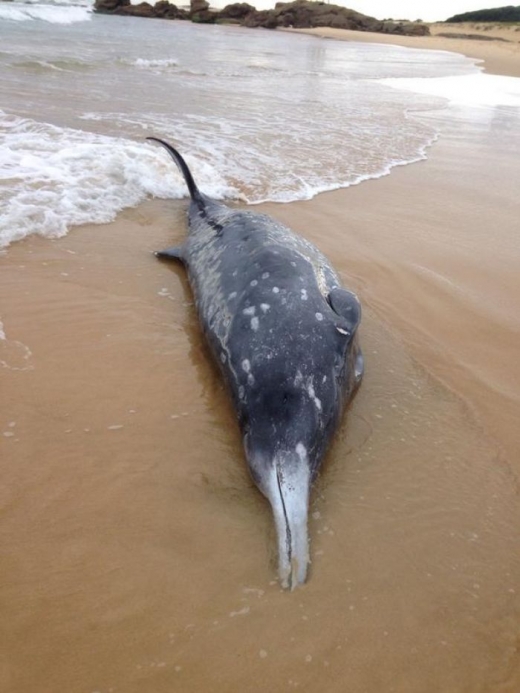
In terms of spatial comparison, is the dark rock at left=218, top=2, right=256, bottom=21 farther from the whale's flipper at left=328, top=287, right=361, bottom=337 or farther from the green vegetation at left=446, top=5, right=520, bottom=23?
the whale's flipper at left=328, top=287, right=361, bottom=337

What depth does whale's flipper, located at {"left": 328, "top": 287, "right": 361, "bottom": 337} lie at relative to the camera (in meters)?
3.47

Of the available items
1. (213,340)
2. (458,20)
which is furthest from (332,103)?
(458,20)

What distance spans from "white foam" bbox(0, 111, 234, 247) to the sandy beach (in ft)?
2.43

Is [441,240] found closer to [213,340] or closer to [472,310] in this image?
[472,310]

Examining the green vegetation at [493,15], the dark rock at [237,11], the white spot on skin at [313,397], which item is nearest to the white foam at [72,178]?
the white spot on skin at [313,397]

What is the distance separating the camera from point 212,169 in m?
7.73

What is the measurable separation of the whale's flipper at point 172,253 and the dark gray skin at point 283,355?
76 cm

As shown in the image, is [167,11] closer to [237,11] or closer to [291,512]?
[237,11]

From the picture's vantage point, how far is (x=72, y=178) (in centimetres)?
650

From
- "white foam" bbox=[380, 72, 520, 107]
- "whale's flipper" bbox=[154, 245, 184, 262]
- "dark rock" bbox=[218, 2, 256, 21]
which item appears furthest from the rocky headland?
"whale's flipper" bbox=[154, 245, 184, 262]

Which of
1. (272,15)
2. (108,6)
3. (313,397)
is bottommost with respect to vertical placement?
(313,397)

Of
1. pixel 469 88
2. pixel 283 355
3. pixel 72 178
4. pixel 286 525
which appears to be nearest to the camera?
pixel 286 525

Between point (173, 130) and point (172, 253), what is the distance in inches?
212

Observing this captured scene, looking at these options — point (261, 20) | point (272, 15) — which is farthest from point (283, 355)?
point (272, 15)
